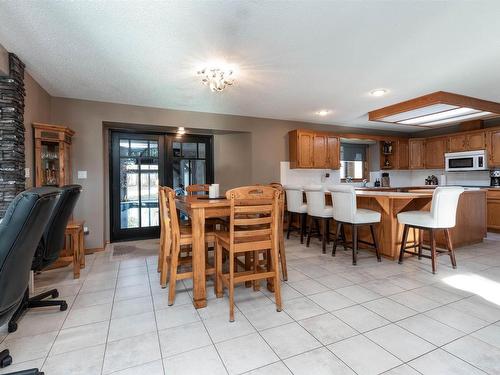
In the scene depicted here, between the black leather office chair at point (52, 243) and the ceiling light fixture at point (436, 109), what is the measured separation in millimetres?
4758

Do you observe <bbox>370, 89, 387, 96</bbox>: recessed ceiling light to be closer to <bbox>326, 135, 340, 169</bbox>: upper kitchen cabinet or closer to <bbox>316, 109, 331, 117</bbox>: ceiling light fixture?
<bbox>316, 109, 331, 117</bbox>: ceiling light fixture

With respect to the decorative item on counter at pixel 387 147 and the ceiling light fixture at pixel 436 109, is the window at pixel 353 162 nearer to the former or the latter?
the decorative item on counter at pixel 387 147

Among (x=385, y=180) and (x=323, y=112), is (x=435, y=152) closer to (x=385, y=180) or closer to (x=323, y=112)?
(x=385, y=180)

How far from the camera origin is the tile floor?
1.57 meters

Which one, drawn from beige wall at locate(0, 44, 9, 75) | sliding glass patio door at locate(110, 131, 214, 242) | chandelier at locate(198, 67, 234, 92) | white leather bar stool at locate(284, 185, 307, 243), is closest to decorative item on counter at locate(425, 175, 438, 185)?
white leather bar stool at locate(284, 185, 307, 243)

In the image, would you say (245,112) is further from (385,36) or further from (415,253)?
(415,253)

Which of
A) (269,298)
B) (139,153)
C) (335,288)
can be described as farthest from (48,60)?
(335,288)

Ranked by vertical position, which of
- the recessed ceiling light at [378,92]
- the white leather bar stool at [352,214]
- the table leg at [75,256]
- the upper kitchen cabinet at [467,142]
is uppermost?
the recessed ceiling light at [378,92]

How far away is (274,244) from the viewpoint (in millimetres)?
2217

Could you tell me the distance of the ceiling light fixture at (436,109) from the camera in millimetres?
3969

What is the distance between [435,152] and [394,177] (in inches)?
43.7

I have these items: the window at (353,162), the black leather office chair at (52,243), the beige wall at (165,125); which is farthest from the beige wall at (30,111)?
the window at (353,162)

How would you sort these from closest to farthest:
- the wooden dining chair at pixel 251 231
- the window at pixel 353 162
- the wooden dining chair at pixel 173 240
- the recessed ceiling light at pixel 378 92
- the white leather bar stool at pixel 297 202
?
the wooden dining chair at pixel 251 231, the wooden dining chair at pixel 173 240, the recessed ceiling light at pixel 378 92, the white leather bar stool at pixel 297 202, the window at pixel 353 162

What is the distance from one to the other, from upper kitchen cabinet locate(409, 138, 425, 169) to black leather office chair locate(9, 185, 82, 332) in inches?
282
